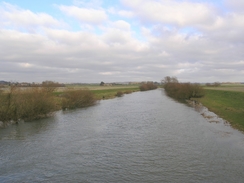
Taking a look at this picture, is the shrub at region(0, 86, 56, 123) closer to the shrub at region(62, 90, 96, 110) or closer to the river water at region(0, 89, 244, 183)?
the river water at region(0, 89, 244, 183)

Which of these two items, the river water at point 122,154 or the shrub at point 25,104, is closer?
the river water at point 122,154

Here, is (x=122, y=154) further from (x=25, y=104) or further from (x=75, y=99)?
(x=75, y=99)

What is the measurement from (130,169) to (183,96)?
166 ft

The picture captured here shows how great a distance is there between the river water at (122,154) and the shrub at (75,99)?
16167 millimetres

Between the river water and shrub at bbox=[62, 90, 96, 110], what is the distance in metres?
16.2

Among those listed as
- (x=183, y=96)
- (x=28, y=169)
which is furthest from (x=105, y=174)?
(x=183, y=96)

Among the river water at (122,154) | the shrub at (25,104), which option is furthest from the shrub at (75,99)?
the river water at (122,154)

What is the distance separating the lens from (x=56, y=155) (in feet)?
46.1

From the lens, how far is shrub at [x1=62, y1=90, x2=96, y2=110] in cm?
3831

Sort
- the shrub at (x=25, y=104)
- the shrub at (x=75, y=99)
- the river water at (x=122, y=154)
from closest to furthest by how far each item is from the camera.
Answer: the river water at (x=122, y=154) → the shrub at (x=25, y=104) → the shrub at (x=75, y=99)

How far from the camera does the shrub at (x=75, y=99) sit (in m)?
38.3

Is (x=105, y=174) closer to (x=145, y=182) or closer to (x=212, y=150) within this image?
(x=145, y=182)

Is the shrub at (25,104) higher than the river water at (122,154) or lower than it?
higher

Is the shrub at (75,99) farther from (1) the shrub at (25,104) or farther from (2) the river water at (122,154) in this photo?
(2) the river water at (122,154)
